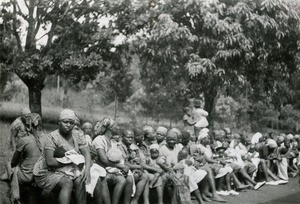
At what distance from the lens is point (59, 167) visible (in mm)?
5383

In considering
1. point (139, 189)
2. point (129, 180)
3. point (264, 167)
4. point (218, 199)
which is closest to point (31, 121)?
point (129, 180)

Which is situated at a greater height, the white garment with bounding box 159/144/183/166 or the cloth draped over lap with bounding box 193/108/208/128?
the cloth draped over lap with bounding box 193/108/208/128

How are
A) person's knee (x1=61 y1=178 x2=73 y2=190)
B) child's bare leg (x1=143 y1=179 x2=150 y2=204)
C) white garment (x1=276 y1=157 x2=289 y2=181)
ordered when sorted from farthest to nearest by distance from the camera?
1. white garment (x1=276 y1=157 x2=289 y2=181)
2. child's bare leg (x1=143 y1=179 x2=150 y2=204)
3. person's knee (x1=61 y1=178 x2=73 y2=190)

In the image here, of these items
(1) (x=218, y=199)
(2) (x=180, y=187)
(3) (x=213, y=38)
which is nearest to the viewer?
(2) (x=180, y=187)

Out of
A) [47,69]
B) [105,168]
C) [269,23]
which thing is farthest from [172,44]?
[105,168]

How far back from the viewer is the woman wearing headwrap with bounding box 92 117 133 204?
6.35 meters

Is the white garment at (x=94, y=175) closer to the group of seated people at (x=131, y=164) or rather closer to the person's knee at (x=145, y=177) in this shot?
the group of seated people at (x=131, y=164)

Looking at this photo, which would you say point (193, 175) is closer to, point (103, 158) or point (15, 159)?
point (103, 158)

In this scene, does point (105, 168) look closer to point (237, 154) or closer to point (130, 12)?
point (237, 154)

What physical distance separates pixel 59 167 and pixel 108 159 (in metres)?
1.16

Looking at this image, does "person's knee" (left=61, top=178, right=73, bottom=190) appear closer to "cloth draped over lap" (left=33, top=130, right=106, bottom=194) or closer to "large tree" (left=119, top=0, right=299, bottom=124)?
"cloth draped over lap" (left=33, top=130, right=106, bottom=194)

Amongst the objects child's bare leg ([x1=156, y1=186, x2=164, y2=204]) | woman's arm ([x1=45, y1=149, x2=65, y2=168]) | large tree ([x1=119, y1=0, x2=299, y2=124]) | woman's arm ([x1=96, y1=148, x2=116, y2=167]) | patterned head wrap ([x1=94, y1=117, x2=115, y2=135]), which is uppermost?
large tree ([x1=119, y1=0, x2=299, y2=124])

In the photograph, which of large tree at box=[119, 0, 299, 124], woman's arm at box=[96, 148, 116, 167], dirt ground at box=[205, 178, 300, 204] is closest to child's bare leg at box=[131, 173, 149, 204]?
woman's arm at box=[96, 148, 116, 167]

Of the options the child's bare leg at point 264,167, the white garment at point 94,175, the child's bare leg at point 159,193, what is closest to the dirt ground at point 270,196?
the child's bare leg at point 264,167
